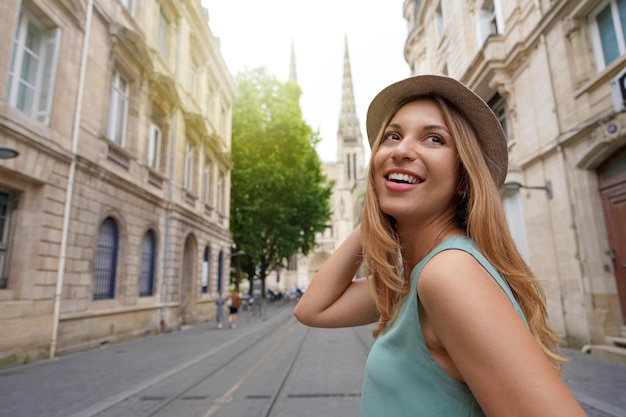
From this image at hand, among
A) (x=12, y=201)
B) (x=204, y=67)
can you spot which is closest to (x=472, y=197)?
(x=12, y=201)

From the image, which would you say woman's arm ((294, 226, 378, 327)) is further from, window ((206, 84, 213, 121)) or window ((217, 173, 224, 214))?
window ((217, 173, 224, 214))

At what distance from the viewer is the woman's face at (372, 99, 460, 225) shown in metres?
1.01

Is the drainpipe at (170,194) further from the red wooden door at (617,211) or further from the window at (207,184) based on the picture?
the red wooden door at (617,211)

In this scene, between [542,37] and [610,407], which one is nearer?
[610,407]

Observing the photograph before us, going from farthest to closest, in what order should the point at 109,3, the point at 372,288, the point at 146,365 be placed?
the point at 109,3 < the point at 146,365 < the point at 372,288

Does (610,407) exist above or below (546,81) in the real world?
below

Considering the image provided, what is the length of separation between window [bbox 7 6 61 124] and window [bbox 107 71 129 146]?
2.45 m

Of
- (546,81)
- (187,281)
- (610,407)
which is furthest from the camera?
(187,281)

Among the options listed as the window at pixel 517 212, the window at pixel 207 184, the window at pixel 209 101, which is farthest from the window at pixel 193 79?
the window at pixel 517 212

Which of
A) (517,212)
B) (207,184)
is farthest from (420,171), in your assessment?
(207,184)

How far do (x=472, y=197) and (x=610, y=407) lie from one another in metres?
5.16

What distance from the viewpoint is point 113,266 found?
1114 cm

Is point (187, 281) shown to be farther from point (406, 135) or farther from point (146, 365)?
point (406, 135)

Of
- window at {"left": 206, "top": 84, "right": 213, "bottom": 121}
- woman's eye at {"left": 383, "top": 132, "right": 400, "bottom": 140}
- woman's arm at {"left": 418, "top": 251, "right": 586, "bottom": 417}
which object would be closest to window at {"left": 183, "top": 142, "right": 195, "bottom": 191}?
window at {"left": 206, "top": 84, "right": 213, "bottom": 121}
